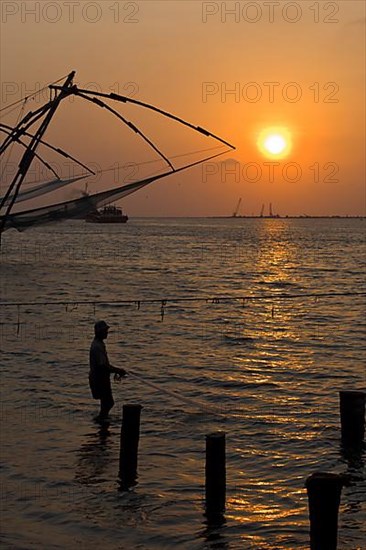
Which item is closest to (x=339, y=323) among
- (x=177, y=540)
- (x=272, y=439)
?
(x=272, y=439)

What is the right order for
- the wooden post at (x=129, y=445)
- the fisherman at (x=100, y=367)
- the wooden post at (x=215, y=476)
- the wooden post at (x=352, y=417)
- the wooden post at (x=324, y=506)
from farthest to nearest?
the fisherman at (x=100, y=367) < the wooden post at (x=352, y=417) < the wooden post at (x=129, y=445) < the wooden post at (x=215, y=476) < the wooden post at (x=324, y=506)

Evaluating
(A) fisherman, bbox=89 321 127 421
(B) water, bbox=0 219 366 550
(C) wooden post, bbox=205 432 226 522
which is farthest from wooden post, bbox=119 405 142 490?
(A) fisherman, bbox=89 321 127 421

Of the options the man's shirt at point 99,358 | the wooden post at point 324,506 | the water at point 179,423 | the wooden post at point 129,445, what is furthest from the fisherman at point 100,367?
the wooden post at point 324,506

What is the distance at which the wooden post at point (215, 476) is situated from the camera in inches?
391

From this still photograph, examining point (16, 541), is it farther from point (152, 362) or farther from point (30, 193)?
point (30, 193)

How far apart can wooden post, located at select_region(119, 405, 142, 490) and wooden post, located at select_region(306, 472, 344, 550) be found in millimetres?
3820

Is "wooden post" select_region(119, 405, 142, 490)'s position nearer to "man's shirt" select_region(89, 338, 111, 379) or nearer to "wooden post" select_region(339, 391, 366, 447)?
"man's shirt" select_region(89, 338, 111, 379)

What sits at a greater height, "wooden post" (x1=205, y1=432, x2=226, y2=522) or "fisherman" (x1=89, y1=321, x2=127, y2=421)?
"fisherman" (x1=89, y1=321, x2=127, y2=421)

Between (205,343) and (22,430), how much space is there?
500 inches

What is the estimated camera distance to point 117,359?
23.0 metres

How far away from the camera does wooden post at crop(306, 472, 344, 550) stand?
25.1 feet

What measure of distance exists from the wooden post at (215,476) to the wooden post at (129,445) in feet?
4.74

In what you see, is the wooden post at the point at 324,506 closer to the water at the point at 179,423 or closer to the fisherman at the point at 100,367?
the water at the point at 179,423

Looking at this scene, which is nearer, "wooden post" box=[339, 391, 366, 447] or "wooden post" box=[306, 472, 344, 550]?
"wooden post" box=[306, 472, 344, 550]
